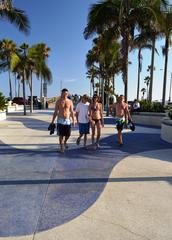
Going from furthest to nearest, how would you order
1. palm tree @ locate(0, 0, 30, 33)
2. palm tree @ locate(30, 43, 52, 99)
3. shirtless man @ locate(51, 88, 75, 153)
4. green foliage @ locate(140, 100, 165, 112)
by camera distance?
palm tree @ locate(30, 43, 52, 99) < green foliage @ locate(140, 100, 165, 112) < palm tree @ locate(0, 0, 30, 33) < shirtless man @ locate(51, 88, 75, 153)

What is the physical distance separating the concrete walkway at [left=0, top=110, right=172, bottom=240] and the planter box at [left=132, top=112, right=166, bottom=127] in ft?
34.5

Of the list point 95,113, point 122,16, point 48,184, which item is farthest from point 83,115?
point 122,16

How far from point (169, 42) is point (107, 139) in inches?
716

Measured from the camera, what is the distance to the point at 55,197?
5172 millimetres

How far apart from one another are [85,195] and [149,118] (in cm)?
1560

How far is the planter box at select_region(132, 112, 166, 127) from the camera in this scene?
19.5 metres

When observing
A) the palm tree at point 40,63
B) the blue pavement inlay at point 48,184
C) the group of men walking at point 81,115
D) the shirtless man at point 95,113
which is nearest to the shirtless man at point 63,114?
the group of men walking at point 81,115

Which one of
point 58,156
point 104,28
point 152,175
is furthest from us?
point 104,28

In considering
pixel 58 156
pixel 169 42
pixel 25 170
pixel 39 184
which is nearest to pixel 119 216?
pixel 39 184

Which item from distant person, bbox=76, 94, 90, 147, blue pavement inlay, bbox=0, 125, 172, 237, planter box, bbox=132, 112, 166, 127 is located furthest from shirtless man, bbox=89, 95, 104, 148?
planter box, bbox=132, 112, 166, 127

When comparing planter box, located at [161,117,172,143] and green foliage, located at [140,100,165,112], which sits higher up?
green foliage, located at [140,100,165,112]

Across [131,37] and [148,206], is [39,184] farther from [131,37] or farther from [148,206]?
[131,37]

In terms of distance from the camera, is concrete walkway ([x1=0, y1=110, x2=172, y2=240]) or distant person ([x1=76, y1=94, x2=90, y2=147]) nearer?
concrete walkway ([x1=0, y1=110, x2=172, y2=240])

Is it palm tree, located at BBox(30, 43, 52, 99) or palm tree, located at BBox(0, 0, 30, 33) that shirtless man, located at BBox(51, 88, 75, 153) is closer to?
palm tree, located at BBox(0, 0, 30, 33)
